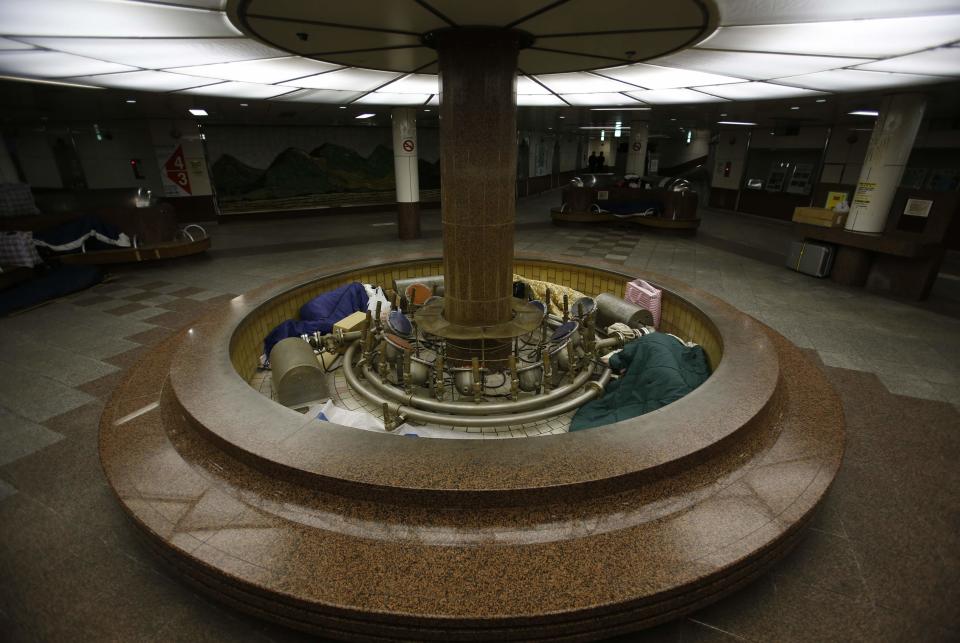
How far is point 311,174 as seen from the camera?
62.2 feet

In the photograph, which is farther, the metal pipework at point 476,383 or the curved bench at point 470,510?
the metal pipework at point 476,383

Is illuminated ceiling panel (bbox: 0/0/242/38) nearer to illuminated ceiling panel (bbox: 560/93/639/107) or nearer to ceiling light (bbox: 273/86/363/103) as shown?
ceiling light (bbox: 273/86/363/103)

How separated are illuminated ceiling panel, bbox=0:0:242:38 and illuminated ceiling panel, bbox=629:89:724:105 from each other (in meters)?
7.47

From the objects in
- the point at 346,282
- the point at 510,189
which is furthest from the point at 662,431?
the point at 346,282

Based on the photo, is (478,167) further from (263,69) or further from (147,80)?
(147,80)

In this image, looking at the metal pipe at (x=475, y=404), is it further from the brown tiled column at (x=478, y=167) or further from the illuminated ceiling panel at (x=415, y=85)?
the illuminated ceiling panel at (x=415, y=85)

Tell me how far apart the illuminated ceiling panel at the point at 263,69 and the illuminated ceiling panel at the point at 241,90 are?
0.69 m

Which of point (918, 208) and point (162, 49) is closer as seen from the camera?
point (162, 49)

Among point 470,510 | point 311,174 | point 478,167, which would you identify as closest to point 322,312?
point 478,167

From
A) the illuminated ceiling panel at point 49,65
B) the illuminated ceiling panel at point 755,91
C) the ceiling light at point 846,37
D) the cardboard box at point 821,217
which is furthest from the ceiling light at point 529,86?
the cardboard box at point 821,217

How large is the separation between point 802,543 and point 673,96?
28.7ft

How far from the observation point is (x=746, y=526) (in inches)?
111

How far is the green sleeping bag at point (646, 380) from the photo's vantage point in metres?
4.60

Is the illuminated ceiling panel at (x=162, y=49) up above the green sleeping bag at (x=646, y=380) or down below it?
above
